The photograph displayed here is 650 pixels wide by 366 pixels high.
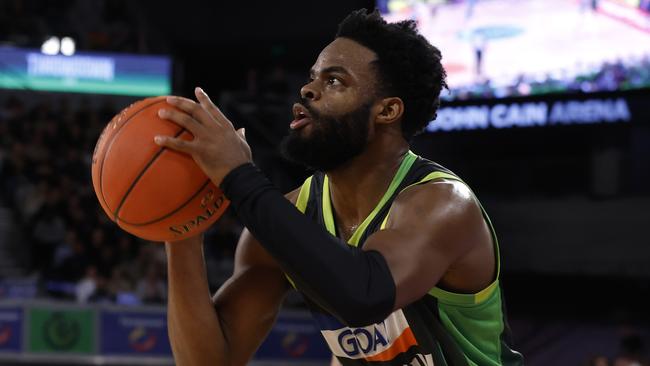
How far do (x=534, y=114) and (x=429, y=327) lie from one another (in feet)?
26.1

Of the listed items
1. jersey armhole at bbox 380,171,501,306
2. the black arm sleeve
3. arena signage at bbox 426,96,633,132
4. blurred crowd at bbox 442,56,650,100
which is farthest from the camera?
arena signage at bbox 426,96,633,132

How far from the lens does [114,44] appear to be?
15.0 m

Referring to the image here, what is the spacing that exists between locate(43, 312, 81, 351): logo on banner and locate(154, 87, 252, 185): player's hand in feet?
21.8

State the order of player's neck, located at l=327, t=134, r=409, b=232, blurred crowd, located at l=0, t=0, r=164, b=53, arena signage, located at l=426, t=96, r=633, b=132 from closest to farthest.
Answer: player's neck, located at l=327, t=134, r=409, b=232 → arena signage, located at l=426, t=96, r=633, b=132 → blurred crowd, located at l=0, t=0, r=164, b=53

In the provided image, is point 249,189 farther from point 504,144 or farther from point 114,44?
point 114,44

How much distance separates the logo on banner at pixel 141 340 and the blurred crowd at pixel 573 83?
3.92 m

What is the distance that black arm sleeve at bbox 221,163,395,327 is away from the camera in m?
2.15

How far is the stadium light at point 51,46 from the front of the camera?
567 inches

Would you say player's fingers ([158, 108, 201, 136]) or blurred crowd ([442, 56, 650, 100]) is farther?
blurred crowd ([442, 56, 650, 100])

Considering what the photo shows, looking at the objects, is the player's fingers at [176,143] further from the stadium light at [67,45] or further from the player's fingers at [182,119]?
the stadium light at [67,45]

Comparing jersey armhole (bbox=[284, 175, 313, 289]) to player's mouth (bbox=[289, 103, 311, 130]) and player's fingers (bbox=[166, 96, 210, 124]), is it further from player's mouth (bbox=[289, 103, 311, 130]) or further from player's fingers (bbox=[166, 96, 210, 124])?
player's fingers (bbox=[166, 96, 210, 124])

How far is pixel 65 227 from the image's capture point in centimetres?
1089

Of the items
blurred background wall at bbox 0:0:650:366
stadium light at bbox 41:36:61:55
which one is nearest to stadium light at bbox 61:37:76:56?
stadium light at bbox 41:36:61:55

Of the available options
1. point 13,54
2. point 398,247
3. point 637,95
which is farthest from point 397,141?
point 13,54
